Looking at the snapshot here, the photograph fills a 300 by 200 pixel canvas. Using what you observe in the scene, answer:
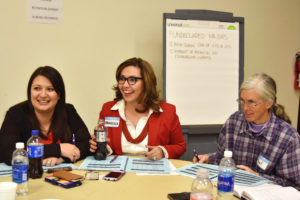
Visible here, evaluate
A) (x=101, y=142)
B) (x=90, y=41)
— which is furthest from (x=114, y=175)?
(x=90, y=41)

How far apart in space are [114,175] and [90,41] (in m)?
1.93

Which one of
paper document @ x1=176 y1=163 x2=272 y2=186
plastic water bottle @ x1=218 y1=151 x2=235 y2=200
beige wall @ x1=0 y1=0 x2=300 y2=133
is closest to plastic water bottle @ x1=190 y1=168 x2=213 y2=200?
plastic water bottle @ x1=218 y1=151 x2=235 y2=200

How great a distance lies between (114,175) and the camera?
1660 mm

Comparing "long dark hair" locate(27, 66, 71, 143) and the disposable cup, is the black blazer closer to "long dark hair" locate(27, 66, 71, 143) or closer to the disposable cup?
"long dark hair" locate(27, 66, 71, 143)

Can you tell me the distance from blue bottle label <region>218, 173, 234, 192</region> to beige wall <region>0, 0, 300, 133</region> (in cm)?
218

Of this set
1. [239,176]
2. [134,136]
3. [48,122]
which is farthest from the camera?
[134,136]

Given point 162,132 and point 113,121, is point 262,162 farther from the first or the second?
point 113,121

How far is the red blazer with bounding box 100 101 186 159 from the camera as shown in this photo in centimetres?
232

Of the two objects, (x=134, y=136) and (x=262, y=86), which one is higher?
(x=262, y=86)

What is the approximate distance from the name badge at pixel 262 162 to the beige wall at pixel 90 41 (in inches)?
67.0

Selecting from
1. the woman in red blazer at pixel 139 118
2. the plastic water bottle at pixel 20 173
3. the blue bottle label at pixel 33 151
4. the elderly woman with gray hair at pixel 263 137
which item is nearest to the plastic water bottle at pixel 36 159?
the blue bottle label at pixel 33 151

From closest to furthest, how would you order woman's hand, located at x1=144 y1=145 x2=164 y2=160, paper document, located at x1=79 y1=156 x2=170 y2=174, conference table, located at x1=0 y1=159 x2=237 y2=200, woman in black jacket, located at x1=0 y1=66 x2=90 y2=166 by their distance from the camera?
1. conference table, located at x1=0 y1=159 x2=237 y2=200
2. paper document, located at x1=79 y1=156 x2=170 y2=174
3. woman in black jacket, located at x1=0 y1=66 x2=90 y2=166
4. woman's hand, located at x1=144 y1=145 x2=164 y2=160

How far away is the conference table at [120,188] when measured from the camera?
4.53 feet

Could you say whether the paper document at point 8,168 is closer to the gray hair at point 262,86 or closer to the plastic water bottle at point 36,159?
the plastic water bottle at point 36,159
